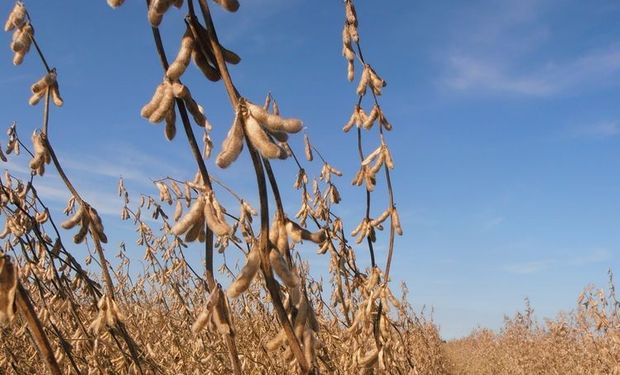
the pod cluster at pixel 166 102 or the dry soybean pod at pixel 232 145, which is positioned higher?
the pod cluster at pixel 166 102

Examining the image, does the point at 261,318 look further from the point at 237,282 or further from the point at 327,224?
the point at 237,282

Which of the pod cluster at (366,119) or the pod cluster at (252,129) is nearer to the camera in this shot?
the pod cluster at (252,129)

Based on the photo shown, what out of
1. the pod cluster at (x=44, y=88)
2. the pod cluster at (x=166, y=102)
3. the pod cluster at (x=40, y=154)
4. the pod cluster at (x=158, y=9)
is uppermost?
the pod cluster at (x=44, y=88)

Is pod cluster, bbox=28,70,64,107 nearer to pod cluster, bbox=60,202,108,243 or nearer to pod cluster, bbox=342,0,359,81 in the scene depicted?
pod cluster, bbox=60,202,108,243

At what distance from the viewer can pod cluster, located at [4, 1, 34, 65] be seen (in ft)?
4.63

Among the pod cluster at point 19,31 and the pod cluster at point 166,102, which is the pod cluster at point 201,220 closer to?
the pod cluster at point 166,102

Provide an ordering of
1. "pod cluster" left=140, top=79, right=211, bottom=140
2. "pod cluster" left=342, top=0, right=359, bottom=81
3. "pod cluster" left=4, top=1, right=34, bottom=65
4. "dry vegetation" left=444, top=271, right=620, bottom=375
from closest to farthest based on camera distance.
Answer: "pod cluster" left=140, top=79, right=211, bottom=140 < "pod cluster" left=4, top=1, right=34, bottom=65 < "pod cluster" left=342, top=0, right=359, bottom=81 < "dry vegetation" left=444, top=271, right=620, bottom=375

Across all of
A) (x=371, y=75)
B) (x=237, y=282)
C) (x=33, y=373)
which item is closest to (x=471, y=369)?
(x=33, y=373)

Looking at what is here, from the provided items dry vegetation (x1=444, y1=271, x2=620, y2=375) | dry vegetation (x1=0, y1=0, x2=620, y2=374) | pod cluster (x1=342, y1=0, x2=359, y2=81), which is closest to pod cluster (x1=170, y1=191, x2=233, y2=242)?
dry vegetation (x1=0, y1=0, x2=620, y2=374)

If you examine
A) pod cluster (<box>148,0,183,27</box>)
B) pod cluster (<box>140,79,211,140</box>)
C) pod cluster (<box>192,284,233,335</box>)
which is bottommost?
pod cluster (<box>192,284,233,335</box>)

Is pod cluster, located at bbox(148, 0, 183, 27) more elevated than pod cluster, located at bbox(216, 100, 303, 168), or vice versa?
pod cluster, located at bbox(148, 0, 183, 27)

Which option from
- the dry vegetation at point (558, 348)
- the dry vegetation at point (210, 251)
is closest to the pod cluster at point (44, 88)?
the dry vegetation at point (210, 251)

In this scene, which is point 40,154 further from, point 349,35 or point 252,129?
point 349,35

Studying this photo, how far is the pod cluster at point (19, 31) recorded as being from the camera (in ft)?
4.63
